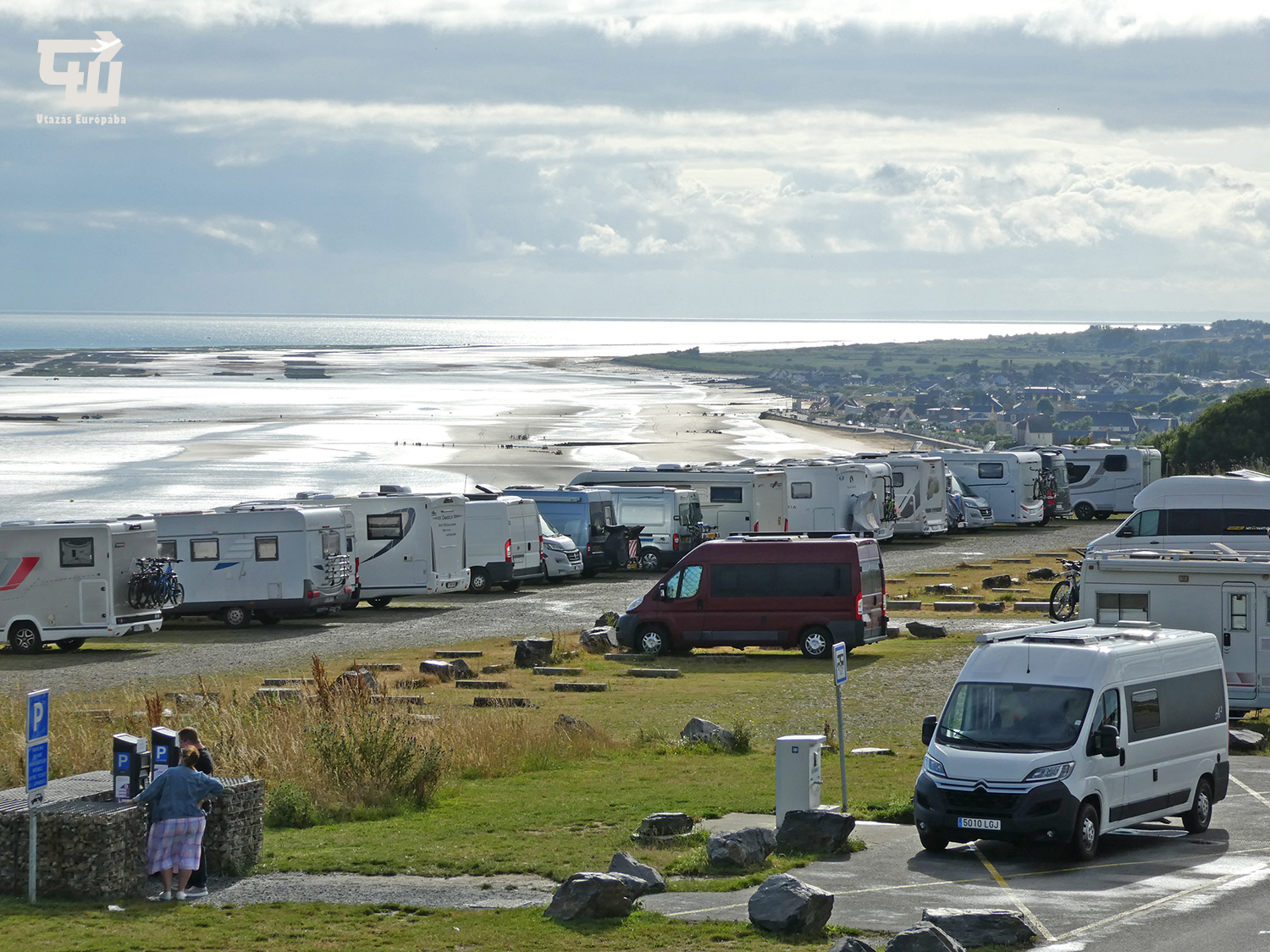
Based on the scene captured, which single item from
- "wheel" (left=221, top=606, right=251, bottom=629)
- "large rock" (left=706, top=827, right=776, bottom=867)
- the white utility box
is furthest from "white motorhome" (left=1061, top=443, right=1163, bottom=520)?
"large rock" (left=706, top=827, right=776, bottom=867)

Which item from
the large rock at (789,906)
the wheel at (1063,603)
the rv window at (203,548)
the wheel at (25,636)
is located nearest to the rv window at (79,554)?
the wheel at (25,636)

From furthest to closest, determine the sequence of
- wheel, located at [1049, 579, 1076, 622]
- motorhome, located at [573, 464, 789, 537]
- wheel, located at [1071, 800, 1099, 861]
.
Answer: motorhome, located at [573, 464, 789, 537], wheel, located at [1049, 579, 1076, 622], wheel, located at [1071, 800, 1099, 861]

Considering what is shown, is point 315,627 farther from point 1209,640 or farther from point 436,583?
point 1209,640

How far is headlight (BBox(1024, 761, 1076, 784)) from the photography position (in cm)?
1345

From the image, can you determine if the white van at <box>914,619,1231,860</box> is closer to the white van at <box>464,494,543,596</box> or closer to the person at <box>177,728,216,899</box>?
the person at <box>177,728,216,899</box>

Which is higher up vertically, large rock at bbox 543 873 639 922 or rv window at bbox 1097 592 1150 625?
rv window at bbox 1097 592 1150 625

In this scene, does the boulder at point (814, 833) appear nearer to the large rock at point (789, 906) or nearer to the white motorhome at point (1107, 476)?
the large rock at point (789, 906)

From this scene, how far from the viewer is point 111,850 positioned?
488 inches

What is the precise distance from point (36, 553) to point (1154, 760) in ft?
73.8

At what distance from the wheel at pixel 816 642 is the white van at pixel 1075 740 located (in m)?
11.6

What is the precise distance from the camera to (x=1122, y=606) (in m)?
20.3

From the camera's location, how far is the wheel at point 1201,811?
14766 mm

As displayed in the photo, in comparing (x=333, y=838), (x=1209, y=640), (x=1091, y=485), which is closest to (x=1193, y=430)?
(x=1091, y=485)

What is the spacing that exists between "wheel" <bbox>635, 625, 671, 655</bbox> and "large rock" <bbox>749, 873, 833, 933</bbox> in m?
16.5
